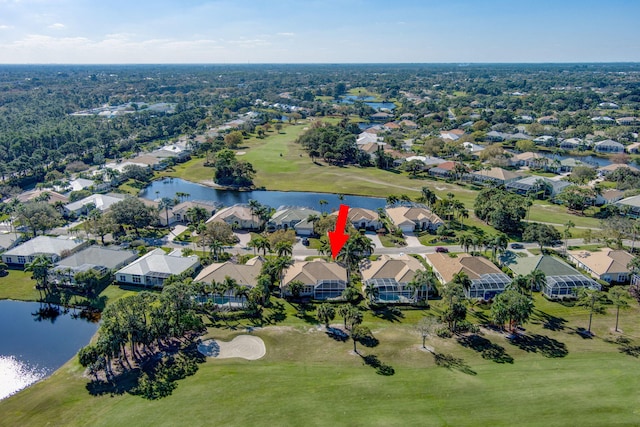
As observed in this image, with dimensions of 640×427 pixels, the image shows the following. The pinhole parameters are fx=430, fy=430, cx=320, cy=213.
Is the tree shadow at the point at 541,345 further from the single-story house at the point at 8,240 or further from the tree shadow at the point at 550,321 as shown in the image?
the single-story house at the point at 8,240

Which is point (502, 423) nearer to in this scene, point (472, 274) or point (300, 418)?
point (300, 418)

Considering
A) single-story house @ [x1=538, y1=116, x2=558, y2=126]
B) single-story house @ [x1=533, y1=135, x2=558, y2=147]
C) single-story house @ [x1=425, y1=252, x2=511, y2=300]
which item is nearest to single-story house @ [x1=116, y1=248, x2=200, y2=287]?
single-story house @ [x1=425, y1=252, x2=511, y2=300]

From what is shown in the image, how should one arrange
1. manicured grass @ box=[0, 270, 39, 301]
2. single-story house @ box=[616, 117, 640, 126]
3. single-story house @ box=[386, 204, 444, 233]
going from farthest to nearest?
1. single-story house @ box=[616, 117, 640, 126]
2. single-story house @ box=[386, 204, 444, 233]
3. manicured grass @ box=[0, 270, 39, 301]

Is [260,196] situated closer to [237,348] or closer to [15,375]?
[237,348]

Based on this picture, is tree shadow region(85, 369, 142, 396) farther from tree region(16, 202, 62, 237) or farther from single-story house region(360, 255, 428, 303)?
tree region(16, 202, 62, 237)

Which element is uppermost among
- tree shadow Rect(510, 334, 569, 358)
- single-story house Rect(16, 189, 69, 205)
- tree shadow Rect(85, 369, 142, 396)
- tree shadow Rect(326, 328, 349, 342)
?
single-story house Rect(16, 189, 69, 205)

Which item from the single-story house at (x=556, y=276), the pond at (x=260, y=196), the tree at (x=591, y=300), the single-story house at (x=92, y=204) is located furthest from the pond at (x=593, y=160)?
the single-story house at (x=92, y=204)
